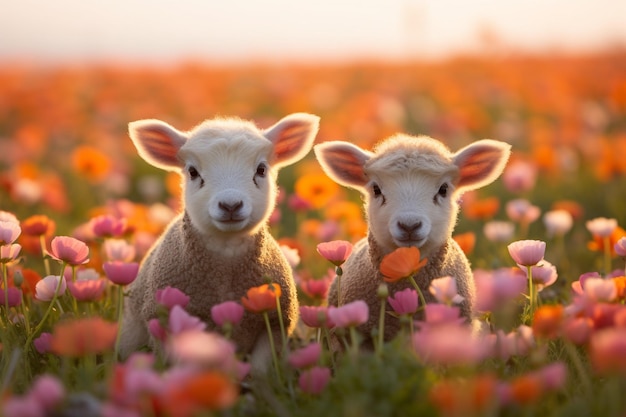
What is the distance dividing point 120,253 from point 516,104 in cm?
1022

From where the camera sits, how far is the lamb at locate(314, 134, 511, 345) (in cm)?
417

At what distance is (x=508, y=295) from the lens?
8.76 ft

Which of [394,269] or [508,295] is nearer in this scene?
[508,295]

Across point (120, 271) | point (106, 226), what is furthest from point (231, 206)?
point (106, 226)

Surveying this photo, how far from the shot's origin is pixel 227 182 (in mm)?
4262

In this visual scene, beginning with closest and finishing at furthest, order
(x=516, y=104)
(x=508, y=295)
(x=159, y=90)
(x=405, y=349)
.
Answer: (x=508, y=295) < (x=405, y=349) < (x=516, y=104) < (x=159, y=90)

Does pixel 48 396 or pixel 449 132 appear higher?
pixel 449 132

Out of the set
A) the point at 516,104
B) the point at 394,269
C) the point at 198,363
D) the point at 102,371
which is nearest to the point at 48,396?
the point at 198,363

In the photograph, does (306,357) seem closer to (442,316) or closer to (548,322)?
(442,316)

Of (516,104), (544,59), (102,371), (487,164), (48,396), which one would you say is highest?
(544,59)

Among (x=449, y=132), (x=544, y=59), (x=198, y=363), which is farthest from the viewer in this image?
(x=544, y=59)

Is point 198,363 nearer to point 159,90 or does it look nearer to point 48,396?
point 48,396

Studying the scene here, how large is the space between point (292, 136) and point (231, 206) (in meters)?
0.90

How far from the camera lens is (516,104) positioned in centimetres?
1368
